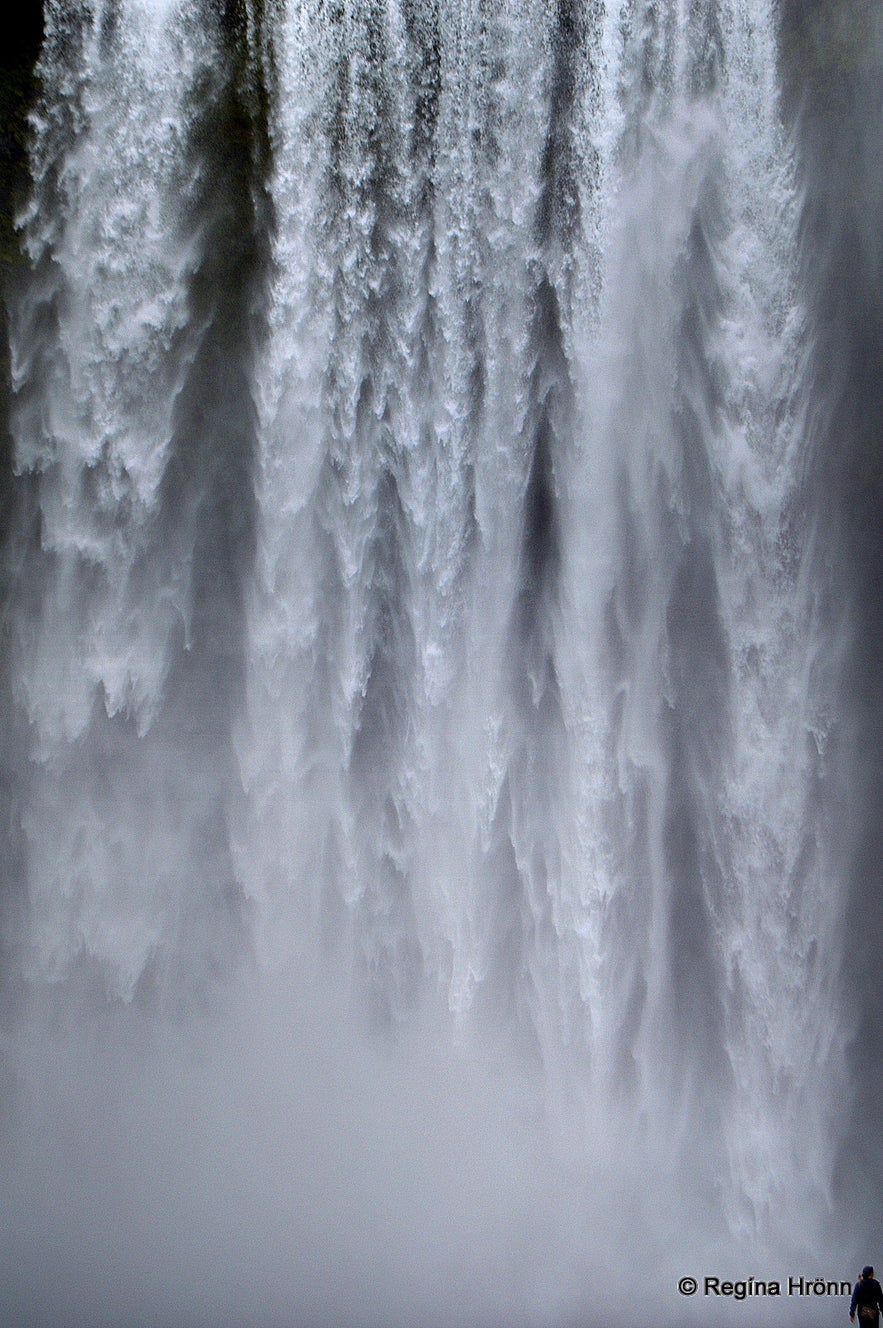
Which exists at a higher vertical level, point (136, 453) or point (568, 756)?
point (136, 453)

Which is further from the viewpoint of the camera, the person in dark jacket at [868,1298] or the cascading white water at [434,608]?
the cascading white water at [434,608]

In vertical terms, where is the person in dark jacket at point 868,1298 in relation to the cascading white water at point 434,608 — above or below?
below

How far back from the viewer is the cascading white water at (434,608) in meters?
7.92

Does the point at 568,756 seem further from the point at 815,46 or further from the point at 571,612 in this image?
the point at 815,46

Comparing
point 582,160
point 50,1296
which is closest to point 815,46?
point 582,160

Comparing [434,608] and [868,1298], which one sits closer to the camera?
[868,1298]

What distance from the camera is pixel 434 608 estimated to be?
28.2 feet

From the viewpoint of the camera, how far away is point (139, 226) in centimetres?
873

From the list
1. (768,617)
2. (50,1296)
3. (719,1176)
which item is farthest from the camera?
(768,617)

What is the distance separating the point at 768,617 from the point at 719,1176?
3.56 meters

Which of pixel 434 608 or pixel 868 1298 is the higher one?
pixel 434 608

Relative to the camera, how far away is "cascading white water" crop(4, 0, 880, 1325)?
312 inches

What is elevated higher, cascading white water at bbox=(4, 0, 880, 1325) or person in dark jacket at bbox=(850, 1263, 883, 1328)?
cascading white water at bbox=(4, 0, 880, 1325)

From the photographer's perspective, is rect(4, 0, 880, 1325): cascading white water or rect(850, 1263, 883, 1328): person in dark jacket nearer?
rect(850, 1263, 883, 1328): person in dark jacket
